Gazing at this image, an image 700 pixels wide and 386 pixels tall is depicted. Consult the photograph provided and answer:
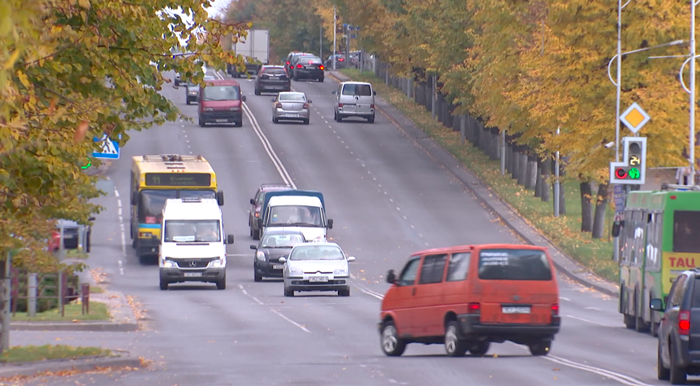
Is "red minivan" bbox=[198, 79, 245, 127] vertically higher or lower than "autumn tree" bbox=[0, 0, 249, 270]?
higher

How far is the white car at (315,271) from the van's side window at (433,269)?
13.1 meters

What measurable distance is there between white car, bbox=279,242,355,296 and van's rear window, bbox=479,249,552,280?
1409cm

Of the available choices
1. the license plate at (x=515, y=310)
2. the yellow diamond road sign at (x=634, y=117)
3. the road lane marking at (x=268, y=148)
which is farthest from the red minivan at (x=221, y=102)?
the license plate at (x=515, y=310)

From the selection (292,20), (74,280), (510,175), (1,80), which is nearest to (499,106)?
(510,175)

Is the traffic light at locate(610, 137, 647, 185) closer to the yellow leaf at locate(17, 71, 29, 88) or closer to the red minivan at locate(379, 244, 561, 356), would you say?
the red minivan at locate(379, 244, 561, 356)

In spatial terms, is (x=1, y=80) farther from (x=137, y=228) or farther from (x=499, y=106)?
(x=499, y=106)

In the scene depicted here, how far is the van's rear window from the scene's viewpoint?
16.5m

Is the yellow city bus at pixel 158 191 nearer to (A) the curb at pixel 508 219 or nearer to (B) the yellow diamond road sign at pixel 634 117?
(A) the curb at pixel 508 219

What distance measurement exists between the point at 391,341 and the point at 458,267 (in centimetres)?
191

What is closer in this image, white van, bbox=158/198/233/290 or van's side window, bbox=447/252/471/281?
van's side window, bbox=447/252/471/281

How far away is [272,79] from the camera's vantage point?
271ft

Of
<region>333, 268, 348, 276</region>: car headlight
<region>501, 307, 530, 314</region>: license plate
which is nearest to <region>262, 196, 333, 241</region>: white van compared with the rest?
<region>333, 268, 348, 276</region>: car headlight

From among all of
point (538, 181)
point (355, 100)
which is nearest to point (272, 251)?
point (538, 181)

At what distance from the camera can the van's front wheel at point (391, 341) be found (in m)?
17.8
